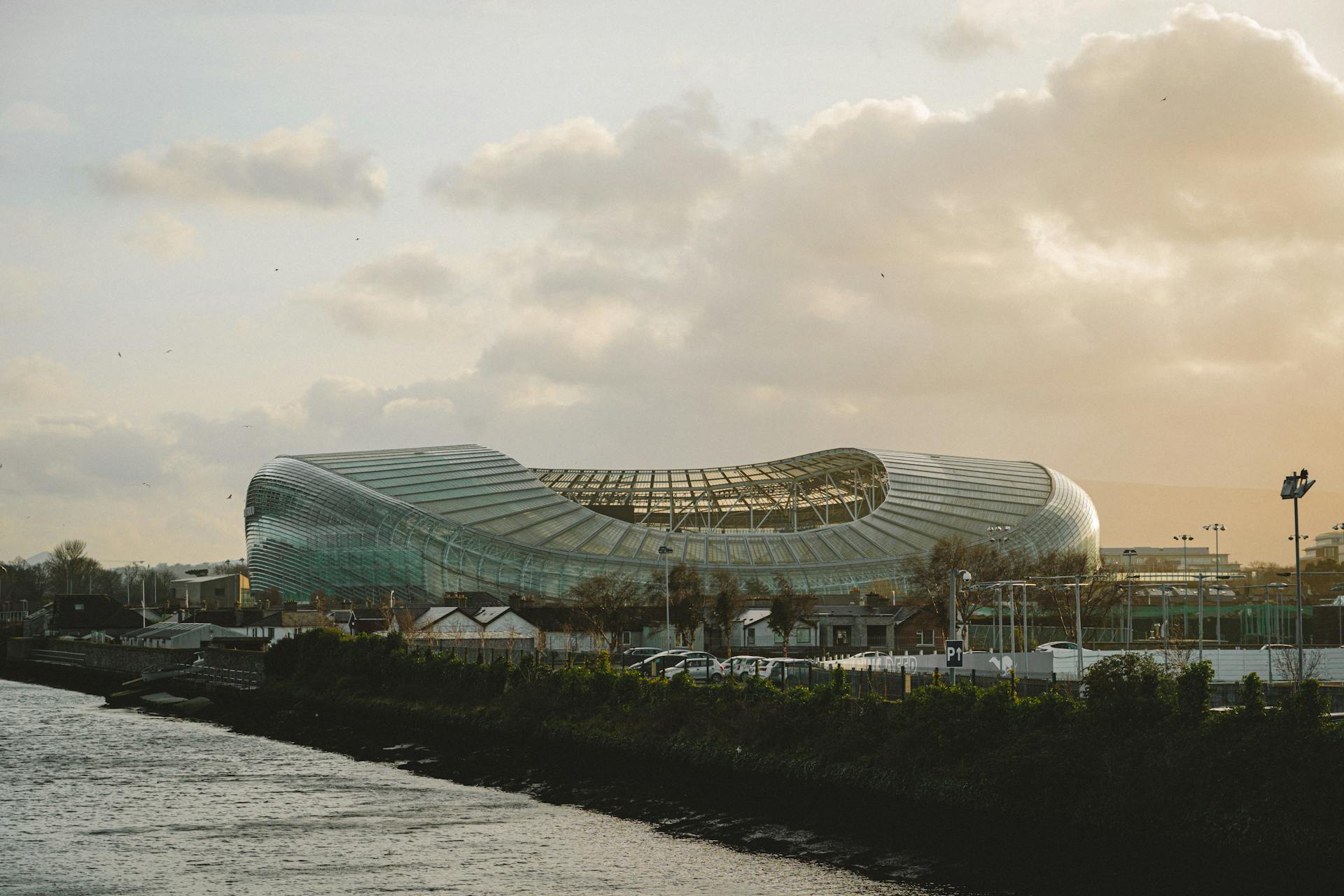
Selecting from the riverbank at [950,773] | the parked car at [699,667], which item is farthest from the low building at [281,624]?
the riverbank at [950,773]

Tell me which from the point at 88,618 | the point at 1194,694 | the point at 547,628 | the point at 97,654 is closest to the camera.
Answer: the point at 1194,694

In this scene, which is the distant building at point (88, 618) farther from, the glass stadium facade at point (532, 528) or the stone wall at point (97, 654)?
the glass stadium facade at point (532, 528)

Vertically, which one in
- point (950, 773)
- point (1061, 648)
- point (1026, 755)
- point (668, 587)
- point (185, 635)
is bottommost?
point (950, 773)

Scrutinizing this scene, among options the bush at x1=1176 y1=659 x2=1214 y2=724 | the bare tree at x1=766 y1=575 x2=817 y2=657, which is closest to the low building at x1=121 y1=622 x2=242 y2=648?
the bare tree at x1=766 y1=575 x2=817 y2=657

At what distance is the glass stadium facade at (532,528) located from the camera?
121 meters

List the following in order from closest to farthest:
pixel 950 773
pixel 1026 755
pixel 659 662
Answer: pixel 1026 755
pixel 950 773
pixel 659 662

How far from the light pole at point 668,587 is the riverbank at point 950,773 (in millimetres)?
37777

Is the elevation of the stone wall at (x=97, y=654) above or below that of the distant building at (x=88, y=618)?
below

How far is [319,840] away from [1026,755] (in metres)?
18.2

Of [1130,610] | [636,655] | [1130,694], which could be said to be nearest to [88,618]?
[636,655]

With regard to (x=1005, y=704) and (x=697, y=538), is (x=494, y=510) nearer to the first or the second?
(x=697, y=538)

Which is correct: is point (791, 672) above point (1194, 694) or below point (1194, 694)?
below

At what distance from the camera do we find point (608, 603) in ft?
312

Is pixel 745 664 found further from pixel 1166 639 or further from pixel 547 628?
pixel 547 628
